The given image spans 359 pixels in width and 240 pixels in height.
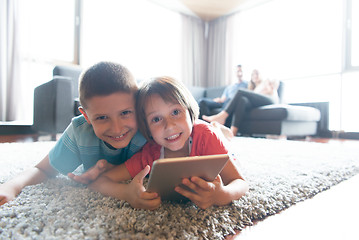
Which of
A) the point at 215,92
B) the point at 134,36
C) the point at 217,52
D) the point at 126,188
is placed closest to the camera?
the point at 126,188

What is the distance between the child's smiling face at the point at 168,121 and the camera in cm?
66

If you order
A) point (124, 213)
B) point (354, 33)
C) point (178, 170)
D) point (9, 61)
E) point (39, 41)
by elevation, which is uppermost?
point (354, 33)

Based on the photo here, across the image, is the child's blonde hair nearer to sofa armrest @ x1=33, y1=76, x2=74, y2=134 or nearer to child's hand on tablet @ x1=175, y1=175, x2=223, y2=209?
child's hand on tablet @ x1=175, y1=175, x2=223, y2=209

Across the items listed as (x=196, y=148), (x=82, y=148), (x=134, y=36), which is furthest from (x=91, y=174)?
(x=134, y=36)

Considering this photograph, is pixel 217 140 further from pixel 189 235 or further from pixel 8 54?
pixel 8 54

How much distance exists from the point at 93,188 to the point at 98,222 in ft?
0.79

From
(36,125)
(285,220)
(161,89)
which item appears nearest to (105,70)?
(161,89)

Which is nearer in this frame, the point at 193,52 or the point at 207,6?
the point at 207,6

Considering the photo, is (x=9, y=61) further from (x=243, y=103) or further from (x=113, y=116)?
(x=113, y=116)

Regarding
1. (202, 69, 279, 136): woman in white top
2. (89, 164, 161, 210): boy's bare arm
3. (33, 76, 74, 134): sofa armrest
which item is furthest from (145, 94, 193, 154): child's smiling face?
(202, 69, 279, 136): woman in white top

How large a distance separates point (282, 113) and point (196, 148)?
1998 millimetres

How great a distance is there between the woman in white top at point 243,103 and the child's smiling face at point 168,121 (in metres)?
1.89

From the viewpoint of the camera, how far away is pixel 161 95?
66 cm

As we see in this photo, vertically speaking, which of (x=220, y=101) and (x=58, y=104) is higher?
(x=220, y=101)
